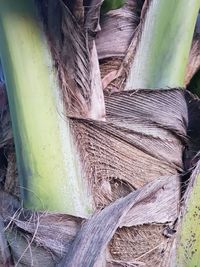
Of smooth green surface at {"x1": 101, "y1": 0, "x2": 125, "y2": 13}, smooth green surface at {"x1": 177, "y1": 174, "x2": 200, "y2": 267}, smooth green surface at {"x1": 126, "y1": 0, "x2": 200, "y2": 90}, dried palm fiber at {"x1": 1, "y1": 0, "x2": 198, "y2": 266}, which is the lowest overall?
smooth green surface at {"x1": 177, "y1": 174, "x2": 200, "y2": 267}

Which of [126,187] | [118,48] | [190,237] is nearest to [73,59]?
[118,48]

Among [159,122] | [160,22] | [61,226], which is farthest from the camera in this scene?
[160,22]

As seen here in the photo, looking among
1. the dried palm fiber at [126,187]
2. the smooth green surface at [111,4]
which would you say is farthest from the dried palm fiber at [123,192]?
the smooth green surface at [111,4]

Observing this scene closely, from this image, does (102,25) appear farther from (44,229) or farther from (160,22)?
(44,229)

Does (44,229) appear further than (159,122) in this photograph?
No

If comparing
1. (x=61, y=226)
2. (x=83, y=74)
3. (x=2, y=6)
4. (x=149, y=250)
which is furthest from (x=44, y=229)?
(x=2, y=6)

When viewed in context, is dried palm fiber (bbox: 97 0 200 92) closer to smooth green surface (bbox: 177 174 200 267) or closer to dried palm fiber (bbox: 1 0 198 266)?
dried palm fiber (bbox: 1 0 198 266)

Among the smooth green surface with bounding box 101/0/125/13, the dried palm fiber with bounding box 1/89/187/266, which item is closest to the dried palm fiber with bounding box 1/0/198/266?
the dried palm fiber with bounding box 1/89/187/266
